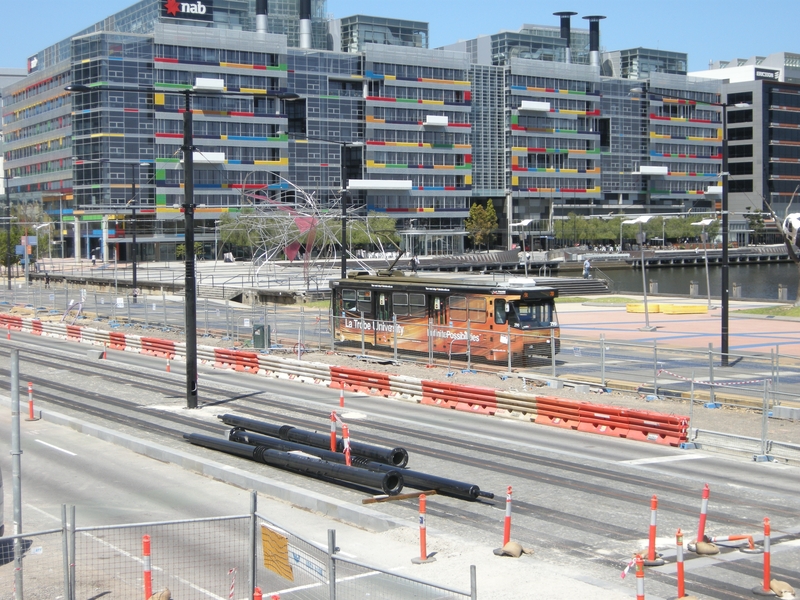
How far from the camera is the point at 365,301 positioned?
35938 millimetres

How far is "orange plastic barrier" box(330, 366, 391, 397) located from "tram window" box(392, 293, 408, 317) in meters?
4.17

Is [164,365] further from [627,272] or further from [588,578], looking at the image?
[627,272]

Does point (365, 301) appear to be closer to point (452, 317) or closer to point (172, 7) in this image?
point (452, 317)

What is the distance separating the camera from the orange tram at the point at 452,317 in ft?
101

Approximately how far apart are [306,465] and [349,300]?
768 inches

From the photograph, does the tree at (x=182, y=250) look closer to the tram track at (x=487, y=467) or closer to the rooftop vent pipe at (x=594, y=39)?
the rooftop vent pipe at (x=594, y=39)

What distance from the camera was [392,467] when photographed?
16.6 m

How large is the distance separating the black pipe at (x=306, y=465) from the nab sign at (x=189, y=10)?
112 meters

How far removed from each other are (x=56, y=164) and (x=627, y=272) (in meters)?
81.6

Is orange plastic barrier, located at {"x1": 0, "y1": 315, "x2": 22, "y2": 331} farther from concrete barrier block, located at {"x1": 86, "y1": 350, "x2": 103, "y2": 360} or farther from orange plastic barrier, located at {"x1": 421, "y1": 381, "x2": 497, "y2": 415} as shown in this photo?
orange plastic barrier, located at {"x1": 421, "y1": 381, "x2": 497, "y2": 415}

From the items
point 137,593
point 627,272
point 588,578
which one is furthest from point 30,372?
point 627,272

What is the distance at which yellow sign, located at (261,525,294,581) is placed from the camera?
9672mm

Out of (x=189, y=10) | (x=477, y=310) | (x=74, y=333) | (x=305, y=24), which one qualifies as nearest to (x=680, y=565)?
(x=477, y=310)

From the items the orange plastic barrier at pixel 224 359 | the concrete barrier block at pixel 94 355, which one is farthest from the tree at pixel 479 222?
the orange plastic barrier at pixel 224 359
